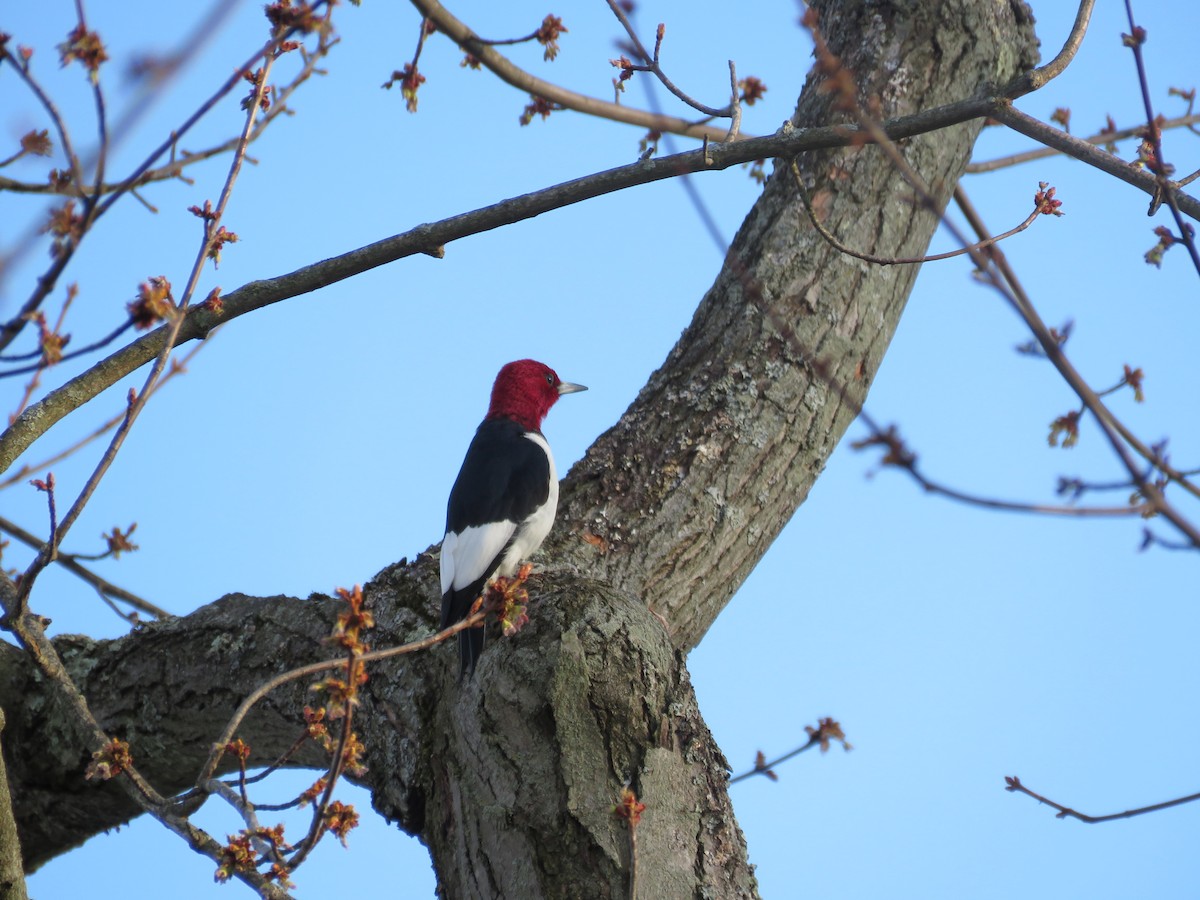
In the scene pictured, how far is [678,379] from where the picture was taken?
13.4 ft

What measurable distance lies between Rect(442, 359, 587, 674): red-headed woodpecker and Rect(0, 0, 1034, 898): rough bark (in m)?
0.09

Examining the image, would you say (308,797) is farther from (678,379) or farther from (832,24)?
(832,24)

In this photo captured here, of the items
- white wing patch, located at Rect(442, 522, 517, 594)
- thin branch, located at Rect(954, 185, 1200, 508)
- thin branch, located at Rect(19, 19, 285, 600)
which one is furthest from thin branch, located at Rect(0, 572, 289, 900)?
thin branch, located at Rect(954, 185, 1200, 508)

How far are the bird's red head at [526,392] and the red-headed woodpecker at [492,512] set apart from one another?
59 millimetres

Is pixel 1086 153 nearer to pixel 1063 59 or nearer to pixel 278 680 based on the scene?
pixel 1063 59

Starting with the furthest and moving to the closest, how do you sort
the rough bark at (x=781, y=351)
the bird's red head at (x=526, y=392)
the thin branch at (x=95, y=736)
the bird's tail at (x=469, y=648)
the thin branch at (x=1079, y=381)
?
the bird's red head at (x=526, y=392), the rough bark at (x=781, y=351), the bird's tail at (x=469, y=648), the thin branch at (x=95, y=736), the thin branch at (x=1079, y=381)

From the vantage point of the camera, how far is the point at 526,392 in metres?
5.25

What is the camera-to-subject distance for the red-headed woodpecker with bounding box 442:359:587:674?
136 inches

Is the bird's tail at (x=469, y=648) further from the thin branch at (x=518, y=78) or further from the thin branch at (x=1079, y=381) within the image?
the thin branch at (x=1079, y=381)

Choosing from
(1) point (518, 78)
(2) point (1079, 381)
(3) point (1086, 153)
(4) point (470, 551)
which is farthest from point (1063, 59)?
(4) point (470, 551)

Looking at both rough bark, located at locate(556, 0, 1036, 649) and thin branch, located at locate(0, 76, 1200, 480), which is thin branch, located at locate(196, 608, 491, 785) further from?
rough bark, located at locate(556, 0, 1036, 649)

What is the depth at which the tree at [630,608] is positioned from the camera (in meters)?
2.63

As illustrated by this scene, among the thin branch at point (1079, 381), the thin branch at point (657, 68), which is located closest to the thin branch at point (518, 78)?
Result: the thin branch at point (657, 68)

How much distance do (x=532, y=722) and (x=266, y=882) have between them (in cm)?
86
